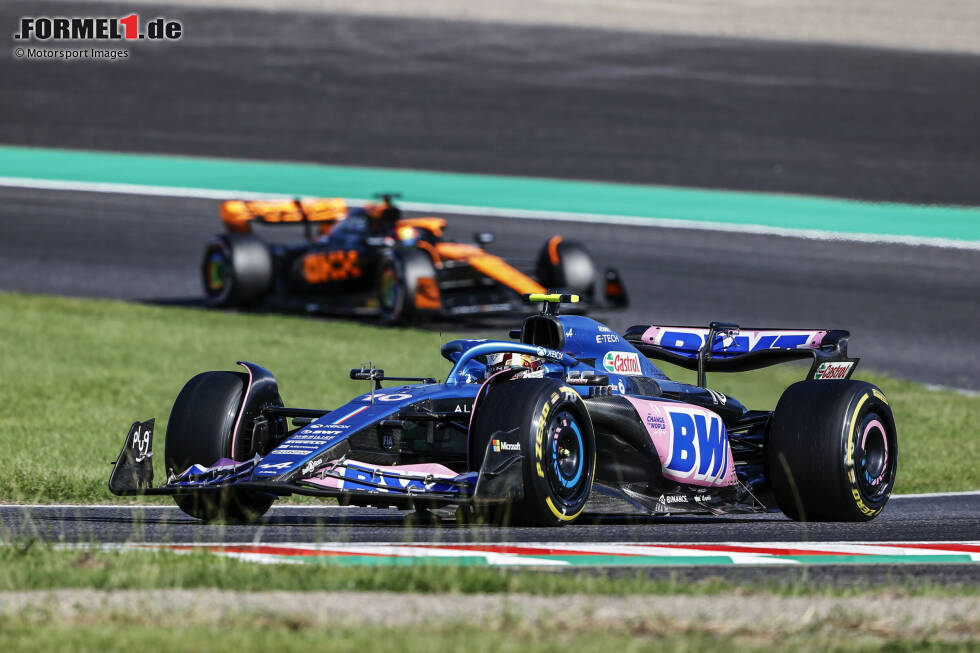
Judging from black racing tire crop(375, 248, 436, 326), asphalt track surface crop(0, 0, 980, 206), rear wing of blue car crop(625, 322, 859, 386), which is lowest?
rear wing of blue car crop(625, 322, 859, 386)

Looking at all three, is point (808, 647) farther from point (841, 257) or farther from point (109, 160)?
point (109, 160)

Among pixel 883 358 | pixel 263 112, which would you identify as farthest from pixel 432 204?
pixel 883 358

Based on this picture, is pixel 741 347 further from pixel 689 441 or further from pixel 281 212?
pixel 281 212

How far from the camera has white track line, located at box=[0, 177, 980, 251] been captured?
83.7ft

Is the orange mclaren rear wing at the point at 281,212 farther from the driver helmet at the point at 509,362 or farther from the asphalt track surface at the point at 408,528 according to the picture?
the driver helmet at the point at 509,362

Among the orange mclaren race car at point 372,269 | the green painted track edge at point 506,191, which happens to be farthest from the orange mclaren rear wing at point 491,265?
the green painted track edge at point 506,191

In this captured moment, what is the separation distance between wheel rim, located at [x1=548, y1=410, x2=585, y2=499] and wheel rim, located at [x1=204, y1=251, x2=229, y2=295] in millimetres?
14266

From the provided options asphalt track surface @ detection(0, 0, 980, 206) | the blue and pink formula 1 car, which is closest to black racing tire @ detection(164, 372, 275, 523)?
the blue and pink formula 1 car

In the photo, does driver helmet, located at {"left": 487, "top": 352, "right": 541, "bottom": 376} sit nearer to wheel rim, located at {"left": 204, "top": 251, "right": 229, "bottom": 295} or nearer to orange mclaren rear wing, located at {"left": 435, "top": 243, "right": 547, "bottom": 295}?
orange mclaren rear wing, located at {"left": 435, "top": 243, "right": 547, "bottom": 295}

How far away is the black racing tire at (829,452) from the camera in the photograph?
9.05 meters

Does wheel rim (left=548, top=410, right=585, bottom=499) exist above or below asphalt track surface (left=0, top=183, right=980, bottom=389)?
below

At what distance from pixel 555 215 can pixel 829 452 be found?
18235 millimetres

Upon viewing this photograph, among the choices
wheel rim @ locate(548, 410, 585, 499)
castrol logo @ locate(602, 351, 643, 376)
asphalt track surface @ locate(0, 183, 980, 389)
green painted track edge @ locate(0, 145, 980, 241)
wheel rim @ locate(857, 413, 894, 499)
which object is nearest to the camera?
wheel rim @ locate(548, 410, 585, 499)
